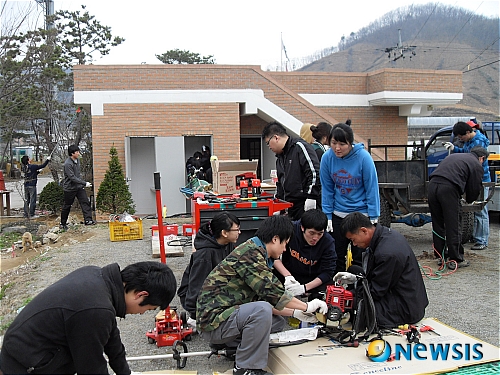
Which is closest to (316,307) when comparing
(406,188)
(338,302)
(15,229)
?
(338,302)

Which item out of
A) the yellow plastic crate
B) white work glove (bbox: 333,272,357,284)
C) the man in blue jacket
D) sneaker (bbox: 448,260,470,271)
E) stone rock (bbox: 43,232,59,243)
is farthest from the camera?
the man in blue jacket

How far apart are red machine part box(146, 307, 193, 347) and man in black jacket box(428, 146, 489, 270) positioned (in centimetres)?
379

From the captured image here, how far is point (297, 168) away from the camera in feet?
17.5

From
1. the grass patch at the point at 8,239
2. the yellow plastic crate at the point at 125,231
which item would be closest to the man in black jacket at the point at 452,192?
the yellow plastic crate at the point at 125,231

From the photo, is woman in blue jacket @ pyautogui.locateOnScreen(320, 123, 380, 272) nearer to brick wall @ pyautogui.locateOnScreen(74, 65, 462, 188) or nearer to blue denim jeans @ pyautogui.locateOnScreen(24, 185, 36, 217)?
brick wall @ pyautogui.locateOnScreen(74, 65, 462, 188)

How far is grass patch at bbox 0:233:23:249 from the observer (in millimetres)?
9938

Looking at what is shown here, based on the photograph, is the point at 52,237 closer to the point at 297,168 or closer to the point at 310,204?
the point at 297,168

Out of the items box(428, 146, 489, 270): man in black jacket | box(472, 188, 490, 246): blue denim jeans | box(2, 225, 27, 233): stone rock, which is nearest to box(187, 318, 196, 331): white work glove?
box(428, 146, 489, 270): man in black jacket

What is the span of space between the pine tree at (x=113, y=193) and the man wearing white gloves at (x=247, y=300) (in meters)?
8.80

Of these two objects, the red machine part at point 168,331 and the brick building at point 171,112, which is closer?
the red machine part at point 168,331

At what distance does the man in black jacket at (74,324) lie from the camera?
226 centimetres

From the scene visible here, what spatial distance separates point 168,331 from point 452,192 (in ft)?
13.4

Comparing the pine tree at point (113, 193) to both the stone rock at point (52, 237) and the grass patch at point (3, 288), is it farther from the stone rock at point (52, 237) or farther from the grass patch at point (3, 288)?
the grass patch at point (3, 288)

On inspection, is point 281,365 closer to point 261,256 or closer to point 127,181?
point 261,256
